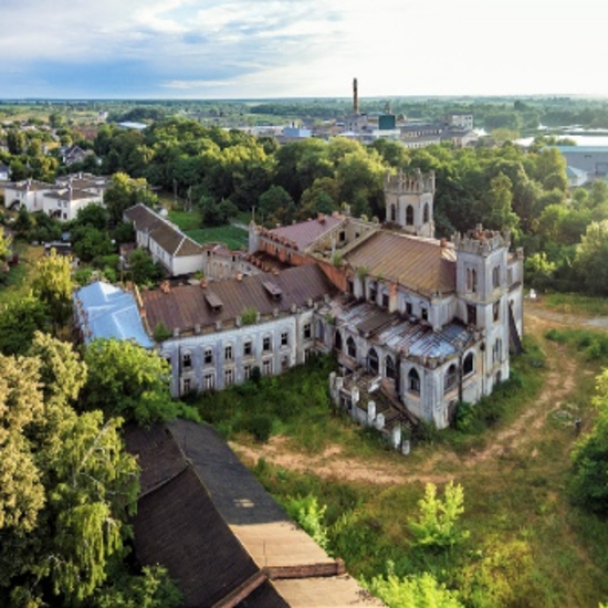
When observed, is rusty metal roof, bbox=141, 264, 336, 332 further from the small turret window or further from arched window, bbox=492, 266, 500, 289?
arched window, bbox=492, 266, 500, 289

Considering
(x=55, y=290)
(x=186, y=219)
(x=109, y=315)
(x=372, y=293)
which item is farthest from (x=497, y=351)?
(x=186, y=219)

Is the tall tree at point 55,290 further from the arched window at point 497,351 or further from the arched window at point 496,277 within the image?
the arched window at point 497,351

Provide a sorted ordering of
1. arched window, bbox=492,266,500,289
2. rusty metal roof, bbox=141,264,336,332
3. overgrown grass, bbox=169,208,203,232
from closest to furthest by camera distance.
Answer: arched window, bbox=492,266,500,289, rusty metal roof, bbox=141,264,336,332, overgrown grass, bbox=169,208,203,232

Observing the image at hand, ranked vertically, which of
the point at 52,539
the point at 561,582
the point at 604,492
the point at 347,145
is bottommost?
the point at 561,582

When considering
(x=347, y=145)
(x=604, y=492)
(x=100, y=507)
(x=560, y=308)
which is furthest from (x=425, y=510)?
(x=347, y=145)

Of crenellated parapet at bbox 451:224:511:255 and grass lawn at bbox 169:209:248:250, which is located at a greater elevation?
crenellated parapet at bbox 451:224:511:255

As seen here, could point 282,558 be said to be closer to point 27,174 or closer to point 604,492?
point 604,492

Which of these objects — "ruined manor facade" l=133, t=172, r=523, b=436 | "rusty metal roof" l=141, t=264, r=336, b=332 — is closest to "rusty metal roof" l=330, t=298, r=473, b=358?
"ruined manor facade" l=133, t=172, r=523, b=436
